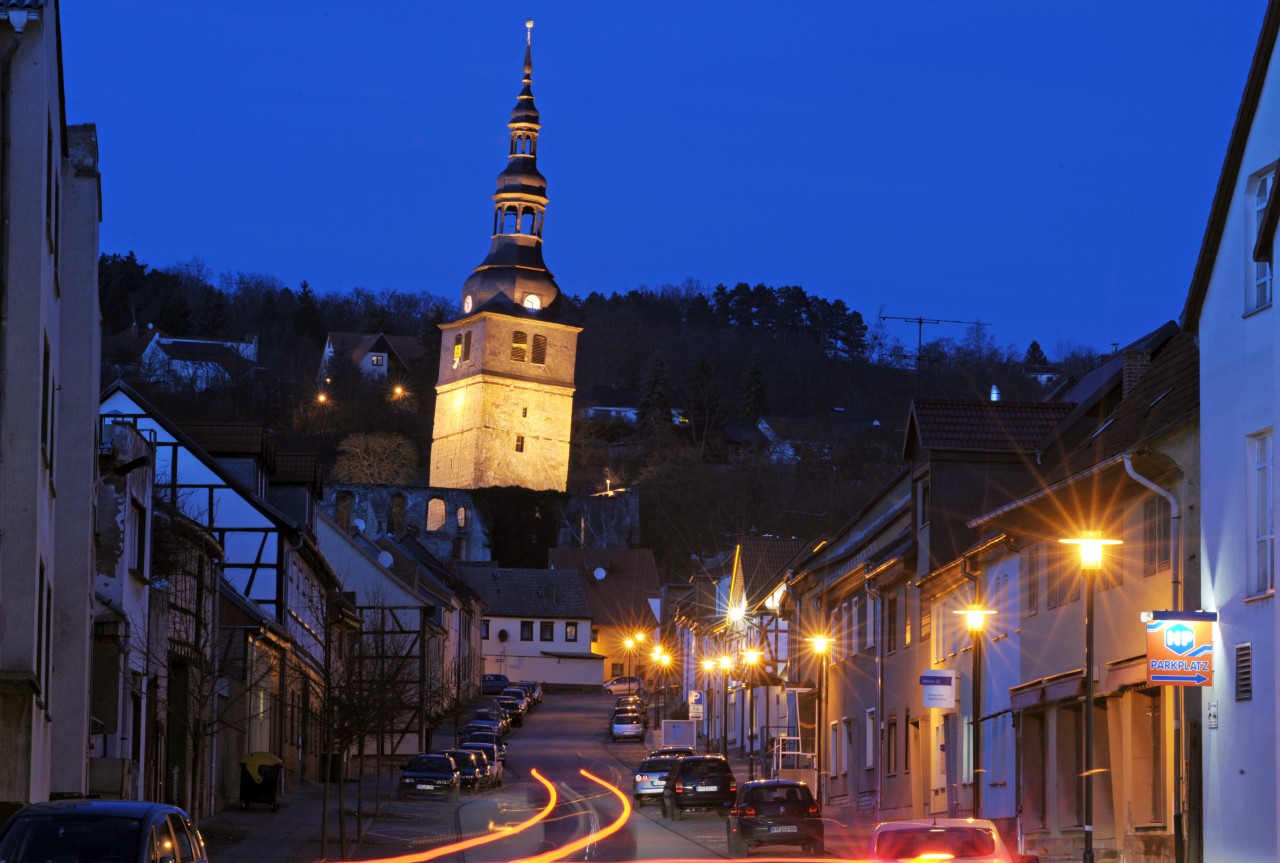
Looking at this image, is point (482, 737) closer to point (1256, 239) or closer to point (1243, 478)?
point (1243, 478)

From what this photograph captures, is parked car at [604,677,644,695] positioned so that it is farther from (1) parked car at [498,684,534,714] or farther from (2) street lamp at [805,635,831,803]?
(2) street lamp at [805,635,831,803]

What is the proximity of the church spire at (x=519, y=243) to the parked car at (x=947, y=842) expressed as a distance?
386 ft

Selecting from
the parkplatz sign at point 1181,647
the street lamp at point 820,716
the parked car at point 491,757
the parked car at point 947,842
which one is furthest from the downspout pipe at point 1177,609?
the parked car at point 491,757

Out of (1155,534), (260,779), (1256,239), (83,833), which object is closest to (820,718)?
(260,779)

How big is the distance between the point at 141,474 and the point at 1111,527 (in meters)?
15.4

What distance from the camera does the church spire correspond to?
13875 centimetres

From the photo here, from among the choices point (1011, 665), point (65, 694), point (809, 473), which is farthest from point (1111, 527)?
point (809, 473)

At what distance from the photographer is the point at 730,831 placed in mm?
35156

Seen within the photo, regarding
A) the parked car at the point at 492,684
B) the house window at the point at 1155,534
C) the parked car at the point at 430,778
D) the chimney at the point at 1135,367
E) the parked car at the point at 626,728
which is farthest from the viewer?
the parked car at the point at 492,684

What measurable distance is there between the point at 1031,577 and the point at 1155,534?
6486 millimetres

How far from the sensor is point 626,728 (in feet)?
262

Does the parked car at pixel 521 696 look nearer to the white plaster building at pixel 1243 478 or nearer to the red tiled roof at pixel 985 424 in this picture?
the red tiled roof at pixel 985 424

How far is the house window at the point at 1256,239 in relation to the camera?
23969mm

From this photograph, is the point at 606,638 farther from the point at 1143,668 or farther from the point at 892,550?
the point at 1143,668
